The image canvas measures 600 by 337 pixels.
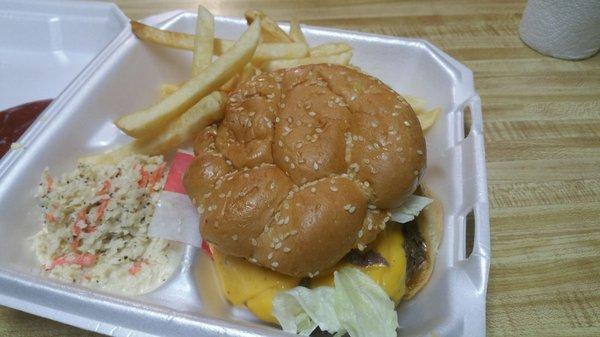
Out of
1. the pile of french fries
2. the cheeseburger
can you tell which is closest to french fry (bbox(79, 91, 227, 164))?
the pile of french fries

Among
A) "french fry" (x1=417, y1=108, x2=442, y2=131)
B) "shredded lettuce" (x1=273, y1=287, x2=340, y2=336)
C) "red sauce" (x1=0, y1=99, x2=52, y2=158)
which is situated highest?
"french fry" (x1=417, y1=108, x2=442, y2=131)

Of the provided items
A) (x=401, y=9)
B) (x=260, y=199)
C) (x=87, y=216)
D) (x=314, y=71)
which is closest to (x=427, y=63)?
(x=314, y=71)

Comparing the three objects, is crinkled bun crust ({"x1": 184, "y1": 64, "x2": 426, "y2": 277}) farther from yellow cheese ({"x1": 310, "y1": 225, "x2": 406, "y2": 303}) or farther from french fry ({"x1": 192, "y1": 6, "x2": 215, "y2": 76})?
french fry ({"x1": 192, "y1": 6, "x2": 215, "y2": 76})

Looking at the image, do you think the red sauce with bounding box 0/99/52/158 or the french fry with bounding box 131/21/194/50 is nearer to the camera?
the french fry with bounding box 131/21/194/50

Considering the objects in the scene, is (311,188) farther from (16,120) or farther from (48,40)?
(48,40)

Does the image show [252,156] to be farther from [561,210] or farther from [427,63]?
[561,210]

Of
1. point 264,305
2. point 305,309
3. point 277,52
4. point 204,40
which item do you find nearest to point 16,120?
point 204,40
